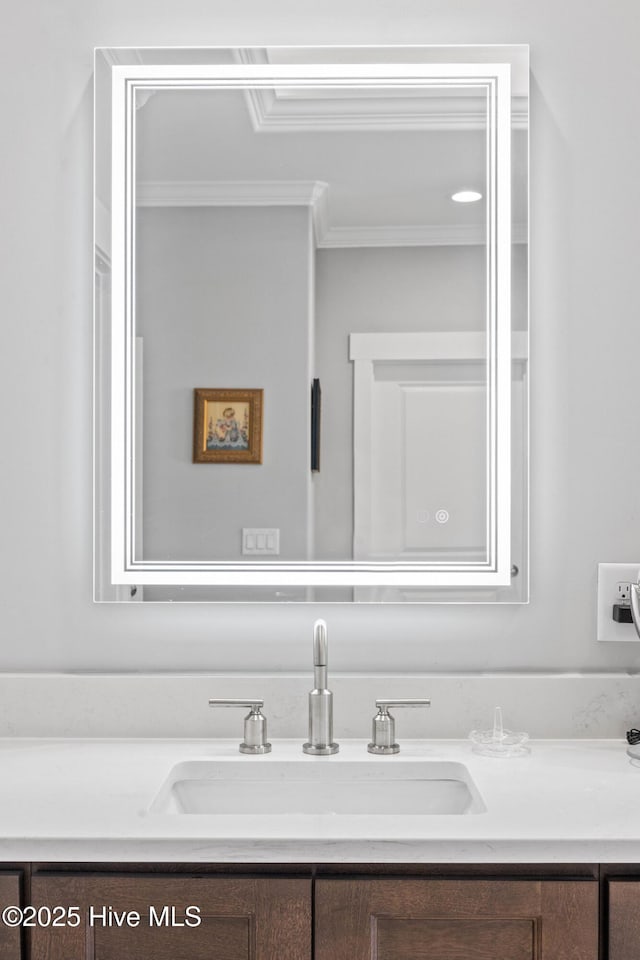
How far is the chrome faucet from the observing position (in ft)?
4.51

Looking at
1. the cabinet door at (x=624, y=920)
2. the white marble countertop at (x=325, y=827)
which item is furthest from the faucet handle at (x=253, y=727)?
the cabinet door at (x=624, y=920)

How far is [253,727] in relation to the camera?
1.39 m

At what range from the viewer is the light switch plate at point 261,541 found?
4.97ft

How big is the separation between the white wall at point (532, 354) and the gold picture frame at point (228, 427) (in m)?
0.21

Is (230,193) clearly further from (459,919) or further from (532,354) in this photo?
(459,919)

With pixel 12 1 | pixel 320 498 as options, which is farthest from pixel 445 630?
pixel 12 1

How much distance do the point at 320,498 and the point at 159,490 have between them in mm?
290

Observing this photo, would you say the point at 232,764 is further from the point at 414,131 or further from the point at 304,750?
the point at 414,131

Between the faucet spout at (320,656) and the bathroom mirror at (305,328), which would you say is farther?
the bathroom mirror at (305,328)

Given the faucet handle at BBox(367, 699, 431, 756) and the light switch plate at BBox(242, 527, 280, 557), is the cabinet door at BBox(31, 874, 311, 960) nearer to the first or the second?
the faucet handle at BBox(367, 699, 431, 756)

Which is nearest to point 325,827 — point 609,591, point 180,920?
point 180,920

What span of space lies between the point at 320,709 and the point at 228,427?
51 centimetres

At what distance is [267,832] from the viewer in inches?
41.2

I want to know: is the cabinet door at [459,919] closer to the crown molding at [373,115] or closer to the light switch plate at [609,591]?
the light switch plate at [609,591]
